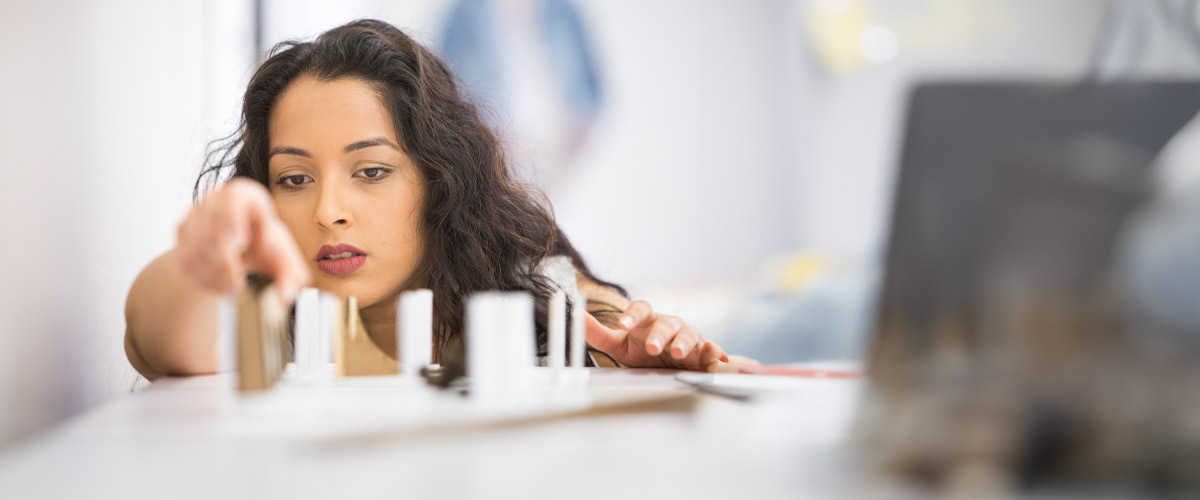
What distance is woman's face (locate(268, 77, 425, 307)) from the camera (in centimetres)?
82

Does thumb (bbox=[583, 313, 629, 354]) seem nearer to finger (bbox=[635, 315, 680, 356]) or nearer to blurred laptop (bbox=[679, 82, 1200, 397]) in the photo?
finger (bbox=[635, 315, 680, 356])

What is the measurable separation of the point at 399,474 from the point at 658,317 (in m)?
0.48

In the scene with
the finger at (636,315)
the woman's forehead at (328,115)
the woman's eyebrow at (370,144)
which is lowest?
the finger at (636,315)

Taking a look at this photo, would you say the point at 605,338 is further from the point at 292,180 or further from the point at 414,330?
the point at 292,180

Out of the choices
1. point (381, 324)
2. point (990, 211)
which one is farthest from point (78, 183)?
point (990, 211)

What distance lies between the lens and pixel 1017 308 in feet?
1.03

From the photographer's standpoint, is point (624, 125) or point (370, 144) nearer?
point (370, 144)

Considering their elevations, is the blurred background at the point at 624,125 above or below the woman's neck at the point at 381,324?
above

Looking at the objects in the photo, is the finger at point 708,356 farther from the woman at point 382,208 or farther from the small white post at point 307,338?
the small white post at point 307,338

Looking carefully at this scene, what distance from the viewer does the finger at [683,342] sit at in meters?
0.69

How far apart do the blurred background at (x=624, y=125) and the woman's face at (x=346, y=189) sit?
0.18m

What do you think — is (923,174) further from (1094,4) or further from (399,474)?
(1094,4)

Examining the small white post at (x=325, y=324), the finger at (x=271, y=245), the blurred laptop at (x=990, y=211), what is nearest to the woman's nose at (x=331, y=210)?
the small white post at (x=325, y=324)

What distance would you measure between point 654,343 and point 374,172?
366 mm
